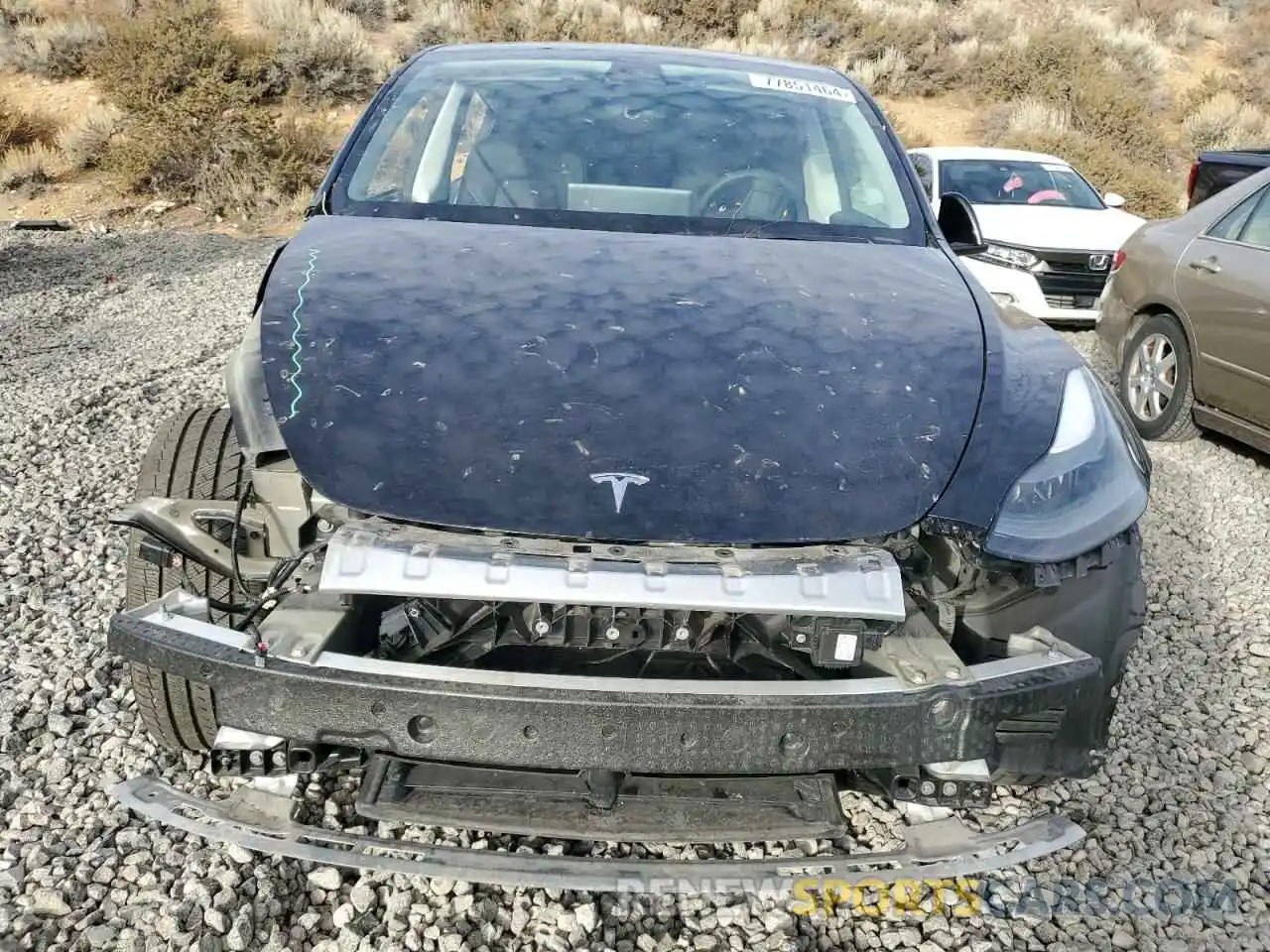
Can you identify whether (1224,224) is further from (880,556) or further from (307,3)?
(307,3)

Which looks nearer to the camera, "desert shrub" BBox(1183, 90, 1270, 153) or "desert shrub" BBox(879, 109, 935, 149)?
"desert shrub" BBox(879, 109, 935, 149)

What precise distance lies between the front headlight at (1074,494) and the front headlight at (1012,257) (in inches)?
241

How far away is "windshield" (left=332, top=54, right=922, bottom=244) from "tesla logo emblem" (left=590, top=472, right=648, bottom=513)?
120 centimetres

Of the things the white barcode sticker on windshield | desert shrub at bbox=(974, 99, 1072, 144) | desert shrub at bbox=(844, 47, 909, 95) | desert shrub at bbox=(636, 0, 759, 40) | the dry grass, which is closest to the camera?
the white barcode sticker on windshield

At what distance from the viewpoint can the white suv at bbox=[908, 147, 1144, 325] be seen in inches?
308

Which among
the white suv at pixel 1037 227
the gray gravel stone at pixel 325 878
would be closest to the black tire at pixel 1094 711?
the gray gravel stone at pixel 325 878

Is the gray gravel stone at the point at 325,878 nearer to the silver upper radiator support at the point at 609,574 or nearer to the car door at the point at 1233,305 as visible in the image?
the silver upper radiator support at the point at 609,574

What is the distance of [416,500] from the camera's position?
5.99ft

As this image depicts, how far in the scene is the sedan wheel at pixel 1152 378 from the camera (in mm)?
5504

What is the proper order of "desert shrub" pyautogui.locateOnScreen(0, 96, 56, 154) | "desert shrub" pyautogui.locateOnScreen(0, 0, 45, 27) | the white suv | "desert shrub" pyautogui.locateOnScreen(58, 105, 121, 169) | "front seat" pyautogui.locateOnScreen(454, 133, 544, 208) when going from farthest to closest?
"desert shrub" pyautogui.locateOnScreen(0, 0, 45, 27) < "desert shrub" pyautogui.locateOnScreen(0, 96, 56, 154) < "desert shrub" pyautogui.locateOnScreen(58, 105, 121, 169) < the white suv < "front seat" pyautogui.locateOnScreen(454, 133, 544, 208)

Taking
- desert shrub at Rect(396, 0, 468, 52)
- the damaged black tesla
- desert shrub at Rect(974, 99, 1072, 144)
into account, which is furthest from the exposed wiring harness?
desert shrub at Rect(396, 0, 468, 52)

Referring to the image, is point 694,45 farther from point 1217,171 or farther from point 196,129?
point 1217,171

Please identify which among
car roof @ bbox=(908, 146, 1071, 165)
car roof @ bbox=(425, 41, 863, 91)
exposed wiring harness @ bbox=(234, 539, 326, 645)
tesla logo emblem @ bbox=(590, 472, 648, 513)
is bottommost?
car roof @ bbox=(908, 146, 1071, 165)

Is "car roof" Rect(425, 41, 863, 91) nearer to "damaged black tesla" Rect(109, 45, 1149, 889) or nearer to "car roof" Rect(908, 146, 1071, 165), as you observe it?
"damaged black tesla" Rect(109, 45, 1149, 889)
